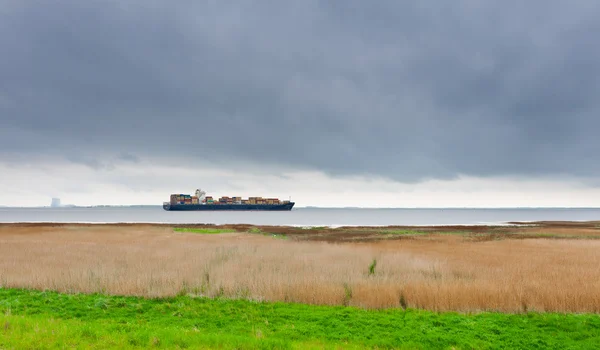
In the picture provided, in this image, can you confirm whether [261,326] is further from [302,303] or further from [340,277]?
[340,277]

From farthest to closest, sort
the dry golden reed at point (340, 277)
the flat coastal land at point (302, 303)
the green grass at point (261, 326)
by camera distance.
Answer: the dry golden reed at point (340, 277) → the flat coastal land at point (302, 303) → the green grass at point (261, 326)

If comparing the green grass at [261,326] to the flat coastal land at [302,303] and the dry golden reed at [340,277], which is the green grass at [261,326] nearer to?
the flat coastal land at [302,303]

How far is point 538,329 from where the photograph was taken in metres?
11.1

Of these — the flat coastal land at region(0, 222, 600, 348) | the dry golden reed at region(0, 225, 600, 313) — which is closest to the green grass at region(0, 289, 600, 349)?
the flat coastal land at region(0, 222, 600, 348)

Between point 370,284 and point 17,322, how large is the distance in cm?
1336

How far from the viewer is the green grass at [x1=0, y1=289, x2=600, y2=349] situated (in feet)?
30.7

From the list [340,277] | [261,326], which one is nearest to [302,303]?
[261,326]

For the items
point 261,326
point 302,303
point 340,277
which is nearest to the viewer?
point 261,326

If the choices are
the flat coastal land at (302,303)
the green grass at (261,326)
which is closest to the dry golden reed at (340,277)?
the flat coastal land at (302,303)

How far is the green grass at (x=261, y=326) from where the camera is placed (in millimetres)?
9352

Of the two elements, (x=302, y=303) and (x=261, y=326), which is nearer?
(x=261, y=326)

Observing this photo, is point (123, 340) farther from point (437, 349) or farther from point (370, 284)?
point (370, 284)

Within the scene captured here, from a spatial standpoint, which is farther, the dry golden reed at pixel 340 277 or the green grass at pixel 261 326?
the dry golden reed at pixel 340 277

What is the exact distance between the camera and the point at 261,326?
11.2 metres
